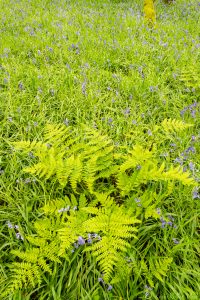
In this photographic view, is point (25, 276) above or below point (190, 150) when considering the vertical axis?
below

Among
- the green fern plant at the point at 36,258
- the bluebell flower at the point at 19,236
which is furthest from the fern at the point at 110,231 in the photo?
the bluebell flower at the point at 19,236

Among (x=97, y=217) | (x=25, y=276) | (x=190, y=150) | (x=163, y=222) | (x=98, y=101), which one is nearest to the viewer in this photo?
(x=25, y=276)

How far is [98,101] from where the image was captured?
3.98 m

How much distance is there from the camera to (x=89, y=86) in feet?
13.8

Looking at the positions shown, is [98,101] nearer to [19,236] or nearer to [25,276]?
[19,236]

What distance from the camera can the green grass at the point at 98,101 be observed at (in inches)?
92.7

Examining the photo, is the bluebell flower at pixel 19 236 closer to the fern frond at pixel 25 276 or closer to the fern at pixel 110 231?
the fern frond at pixel 25 276

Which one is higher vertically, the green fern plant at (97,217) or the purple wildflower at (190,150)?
the purple wildflower at (190,150)

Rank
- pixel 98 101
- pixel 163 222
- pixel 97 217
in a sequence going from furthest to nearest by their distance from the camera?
pixel 98 101 < pixel 163 222 < pixel 97 217

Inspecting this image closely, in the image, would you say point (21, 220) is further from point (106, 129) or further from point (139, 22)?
point (139, 22)

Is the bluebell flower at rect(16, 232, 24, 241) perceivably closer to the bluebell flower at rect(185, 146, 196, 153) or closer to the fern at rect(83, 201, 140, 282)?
the fern at rect(83, 201, 140, 282)

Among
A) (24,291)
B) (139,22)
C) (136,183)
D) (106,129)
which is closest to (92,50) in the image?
(139,22)

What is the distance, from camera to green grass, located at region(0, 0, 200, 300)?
7.73ft

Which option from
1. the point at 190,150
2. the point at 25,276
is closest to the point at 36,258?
the point at 25,276
